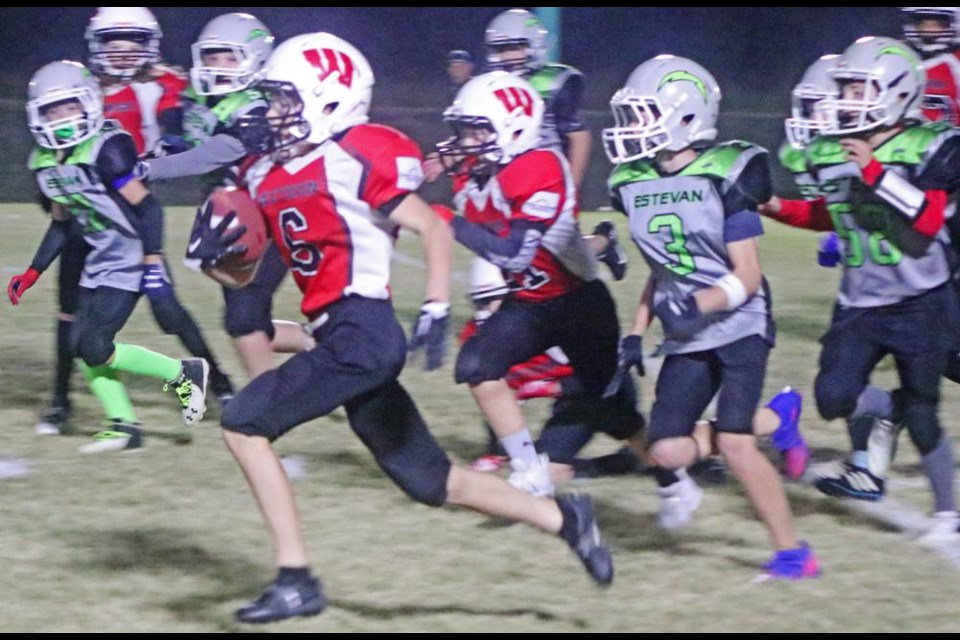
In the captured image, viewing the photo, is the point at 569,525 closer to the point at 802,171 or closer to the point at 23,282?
the point at 802,171

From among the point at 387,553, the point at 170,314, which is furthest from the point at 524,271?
the point at 170,314

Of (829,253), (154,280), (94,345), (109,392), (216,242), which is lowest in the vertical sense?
(109,392)

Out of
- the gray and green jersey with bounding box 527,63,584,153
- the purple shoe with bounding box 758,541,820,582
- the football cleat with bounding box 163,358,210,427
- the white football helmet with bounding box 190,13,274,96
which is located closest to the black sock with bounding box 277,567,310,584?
the purple shoe with bounding box 758,541,820,582

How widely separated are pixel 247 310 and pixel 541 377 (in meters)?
1.12

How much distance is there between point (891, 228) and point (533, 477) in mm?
1382

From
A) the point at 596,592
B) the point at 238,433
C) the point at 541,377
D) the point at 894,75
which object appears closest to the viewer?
the point at 238,433

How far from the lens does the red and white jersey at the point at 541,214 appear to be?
4.91 meters

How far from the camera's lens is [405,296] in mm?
9078

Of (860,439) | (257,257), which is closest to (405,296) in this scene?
(860,439)

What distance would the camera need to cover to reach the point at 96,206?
5.62 metres

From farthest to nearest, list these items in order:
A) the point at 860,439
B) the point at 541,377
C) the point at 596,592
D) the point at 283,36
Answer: the point at 283,36, the point at 541,377, the point at 860,439, the point at 596,592

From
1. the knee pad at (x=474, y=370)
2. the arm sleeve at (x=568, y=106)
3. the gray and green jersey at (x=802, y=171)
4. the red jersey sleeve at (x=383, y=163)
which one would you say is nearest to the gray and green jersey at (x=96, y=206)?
the knee pad at (x=474, y=370)

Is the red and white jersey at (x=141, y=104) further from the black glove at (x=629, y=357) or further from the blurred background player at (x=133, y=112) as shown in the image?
the black glove at (x=629, y=357)

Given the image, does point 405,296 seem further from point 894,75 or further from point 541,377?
point 894,75
